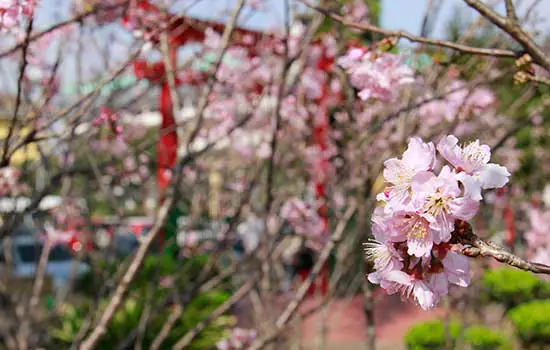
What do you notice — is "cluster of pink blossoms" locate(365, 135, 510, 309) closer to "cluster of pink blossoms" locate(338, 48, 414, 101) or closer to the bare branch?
the bare branch

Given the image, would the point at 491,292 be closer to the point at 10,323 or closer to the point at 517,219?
the point at 517,219

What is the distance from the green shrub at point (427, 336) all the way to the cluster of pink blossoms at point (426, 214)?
184 inches

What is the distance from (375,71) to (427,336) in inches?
162

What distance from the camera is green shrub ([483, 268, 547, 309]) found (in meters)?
8.05

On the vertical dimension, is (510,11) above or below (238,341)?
above

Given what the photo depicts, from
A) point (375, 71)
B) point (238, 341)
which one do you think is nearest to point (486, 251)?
point (375, 71)

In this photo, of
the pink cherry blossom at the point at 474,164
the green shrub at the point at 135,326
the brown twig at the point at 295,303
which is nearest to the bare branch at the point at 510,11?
the pink cherry blossom at the point at 474,164

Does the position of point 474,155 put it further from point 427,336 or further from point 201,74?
point 427,336

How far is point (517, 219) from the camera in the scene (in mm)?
11188

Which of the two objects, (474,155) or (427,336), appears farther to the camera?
(427,336)

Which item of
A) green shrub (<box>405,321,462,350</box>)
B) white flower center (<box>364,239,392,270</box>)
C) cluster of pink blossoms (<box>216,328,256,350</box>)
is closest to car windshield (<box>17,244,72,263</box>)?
green shrub (<box>405,321,462,350</box>)

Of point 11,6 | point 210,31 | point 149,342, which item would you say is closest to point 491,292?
point 149,342

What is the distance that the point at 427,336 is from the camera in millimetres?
5727

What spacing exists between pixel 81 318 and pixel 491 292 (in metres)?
4.66
